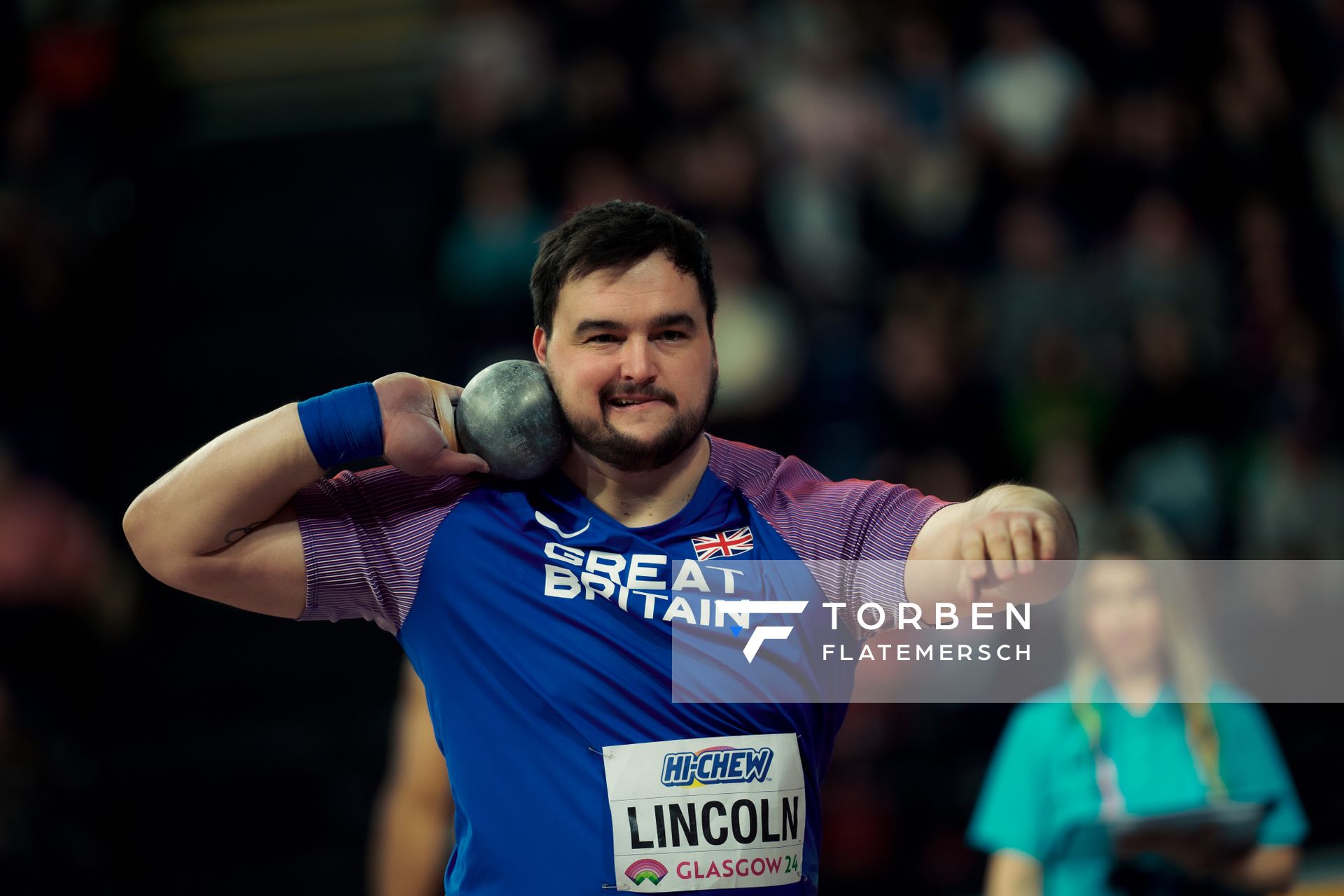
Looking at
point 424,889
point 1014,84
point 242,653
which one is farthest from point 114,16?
point 424,889

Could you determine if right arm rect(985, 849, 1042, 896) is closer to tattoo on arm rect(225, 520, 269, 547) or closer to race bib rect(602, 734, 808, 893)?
race bib rect(602, 734, 808, 893)

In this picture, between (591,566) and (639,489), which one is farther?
(639,489)

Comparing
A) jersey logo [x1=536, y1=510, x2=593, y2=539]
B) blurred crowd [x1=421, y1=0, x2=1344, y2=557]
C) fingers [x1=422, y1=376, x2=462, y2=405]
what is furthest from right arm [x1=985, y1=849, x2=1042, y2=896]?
blurred crowd [x1=421, y1=0, x2=1344, y2=557]

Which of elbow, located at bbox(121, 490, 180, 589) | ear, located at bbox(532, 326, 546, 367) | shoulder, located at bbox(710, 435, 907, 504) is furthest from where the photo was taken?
ear, located at bbox(532, 326, 546, 367)

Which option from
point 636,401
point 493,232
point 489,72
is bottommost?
point 636,401

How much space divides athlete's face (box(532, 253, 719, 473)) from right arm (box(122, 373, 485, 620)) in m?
0.33

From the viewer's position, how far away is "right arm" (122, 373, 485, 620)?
3.17 meters

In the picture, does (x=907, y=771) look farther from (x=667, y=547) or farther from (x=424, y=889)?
(x=667, y=547)

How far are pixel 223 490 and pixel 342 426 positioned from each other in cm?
29

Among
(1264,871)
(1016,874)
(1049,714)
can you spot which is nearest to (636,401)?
(1049,714)

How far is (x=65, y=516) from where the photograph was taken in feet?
27.3

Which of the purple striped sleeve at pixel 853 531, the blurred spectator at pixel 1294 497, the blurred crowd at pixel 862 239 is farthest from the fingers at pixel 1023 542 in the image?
the blurred spectator at pixel 1294 497

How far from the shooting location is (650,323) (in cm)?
328
